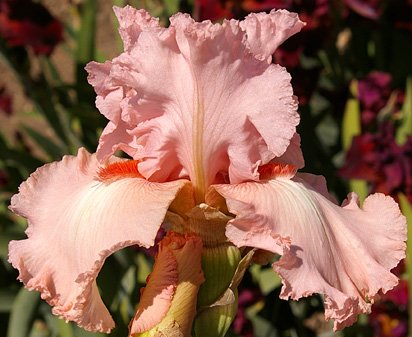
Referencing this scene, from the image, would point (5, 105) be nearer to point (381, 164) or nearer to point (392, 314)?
point (381, 164)

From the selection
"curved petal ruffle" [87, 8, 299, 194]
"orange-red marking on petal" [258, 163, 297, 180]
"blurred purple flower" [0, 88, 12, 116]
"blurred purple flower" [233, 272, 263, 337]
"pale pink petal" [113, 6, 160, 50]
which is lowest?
"blurred purple flower" [233, 272, 263, 337]

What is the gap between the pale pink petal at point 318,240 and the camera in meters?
0.84

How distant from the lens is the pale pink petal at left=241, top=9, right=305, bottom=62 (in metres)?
0.91

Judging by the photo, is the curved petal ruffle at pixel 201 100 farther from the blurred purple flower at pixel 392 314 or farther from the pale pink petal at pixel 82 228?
the blurred purple flower at pixel 392 314

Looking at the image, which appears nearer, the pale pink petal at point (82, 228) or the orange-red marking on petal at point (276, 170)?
the pale pink petal at point (82, 228)

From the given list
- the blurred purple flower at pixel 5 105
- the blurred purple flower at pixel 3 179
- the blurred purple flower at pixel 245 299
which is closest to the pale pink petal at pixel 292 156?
the blurred purple flower at pixel 245 299

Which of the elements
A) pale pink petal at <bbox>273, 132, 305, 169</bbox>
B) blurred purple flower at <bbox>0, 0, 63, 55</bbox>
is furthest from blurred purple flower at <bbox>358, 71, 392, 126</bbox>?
pale pink petal at <bbox>273, 132, 305, 169</bbox>

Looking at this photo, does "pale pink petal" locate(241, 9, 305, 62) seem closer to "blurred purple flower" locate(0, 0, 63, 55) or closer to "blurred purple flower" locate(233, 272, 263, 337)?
"blurred purple flower" locate(233, 272, 263, 337)

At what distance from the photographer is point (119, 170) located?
983mm

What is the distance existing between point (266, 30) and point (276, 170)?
0.19 m

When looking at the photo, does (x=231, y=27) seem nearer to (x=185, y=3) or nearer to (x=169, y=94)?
(x=169, y=94)

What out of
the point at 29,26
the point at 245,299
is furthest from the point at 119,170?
the point at 29,26

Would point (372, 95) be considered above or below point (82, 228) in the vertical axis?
below

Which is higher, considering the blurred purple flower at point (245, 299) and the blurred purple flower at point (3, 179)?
the blurred purple flower at point (3, 179)
